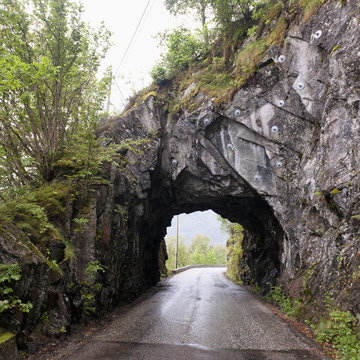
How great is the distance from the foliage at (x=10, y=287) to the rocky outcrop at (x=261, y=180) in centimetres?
20

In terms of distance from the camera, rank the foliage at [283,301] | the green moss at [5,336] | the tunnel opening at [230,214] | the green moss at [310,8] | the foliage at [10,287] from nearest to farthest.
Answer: the green moss at [5,336], the foliage at [10,287], the foliage at [283,301], the green moss at [310,8], the tunnel opening at [230,214]

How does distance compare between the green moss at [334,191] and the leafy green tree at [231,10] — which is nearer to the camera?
the green moss at [334,191]

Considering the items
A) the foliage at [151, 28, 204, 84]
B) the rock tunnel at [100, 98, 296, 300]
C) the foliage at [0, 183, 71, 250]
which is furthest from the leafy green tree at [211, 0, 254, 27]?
the foliage at [0, 183, 71, 250]

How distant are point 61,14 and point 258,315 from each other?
11856mm

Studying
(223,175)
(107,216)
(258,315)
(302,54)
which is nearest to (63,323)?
(107,216)

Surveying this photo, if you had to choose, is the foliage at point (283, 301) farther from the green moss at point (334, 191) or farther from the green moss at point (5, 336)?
the green moss at point (5, 336)

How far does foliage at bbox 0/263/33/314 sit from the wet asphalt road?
4.58 feet

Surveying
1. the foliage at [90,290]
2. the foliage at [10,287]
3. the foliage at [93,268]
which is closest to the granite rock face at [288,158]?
the foliage at [93,268]

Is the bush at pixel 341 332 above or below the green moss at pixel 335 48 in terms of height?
below

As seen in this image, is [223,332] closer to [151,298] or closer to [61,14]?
[151,298]

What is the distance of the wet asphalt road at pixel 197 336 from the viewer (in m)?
5.22

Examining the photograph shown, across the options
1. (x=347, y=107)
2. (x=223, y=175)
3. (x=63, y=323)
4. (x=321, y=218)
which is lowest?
(x=63, y=323)

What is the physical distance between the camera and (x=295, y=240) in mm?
9680

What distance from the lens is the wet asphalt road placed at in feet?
17.1
